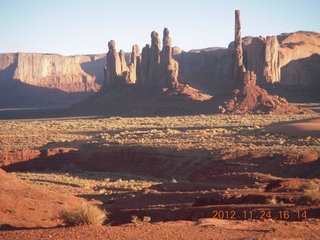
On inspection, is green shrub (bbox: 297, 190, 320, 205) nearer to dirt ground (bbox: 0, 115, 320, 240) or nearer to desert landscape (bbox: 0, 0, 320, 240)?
desert landscape (bbox: 0, 0, 320, 240)

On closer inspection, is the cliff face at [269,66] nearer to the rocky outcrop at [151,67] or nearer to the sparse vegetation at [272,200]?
the rocky outcrop at [151,67]

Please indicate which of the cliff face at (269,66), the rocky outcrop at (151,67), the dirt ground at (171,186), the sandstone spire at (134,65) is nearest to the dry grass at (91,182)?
the dirt ground at (171,186)

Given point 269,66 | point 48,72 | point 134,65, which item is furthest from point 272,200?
point 48,72

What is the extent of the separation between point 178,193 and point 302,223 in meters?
8.36

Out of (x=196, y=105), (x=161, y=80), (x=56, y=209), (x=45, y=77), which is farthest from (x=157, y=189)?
(x=45, y=77)

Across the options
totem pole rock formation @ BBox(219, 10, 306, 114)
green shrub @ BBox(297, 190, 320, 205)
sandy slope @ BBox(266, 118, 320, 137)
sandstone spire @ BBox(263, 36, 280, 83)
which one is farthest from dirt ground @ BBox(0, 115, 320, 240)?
sandstone spire @ BBox(263, 36, 280, 83)

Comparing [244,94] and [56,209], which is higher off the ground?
[244,94]

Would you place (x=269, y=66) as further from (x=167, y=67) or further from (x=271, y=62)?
(x=167, y=67)

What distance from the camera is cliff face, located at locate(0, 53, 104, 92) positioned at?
Answer: 182 metres

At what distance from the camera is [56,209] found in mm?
17406

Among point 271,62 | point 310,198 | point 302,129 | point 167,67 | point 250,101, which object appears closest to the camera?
point 310,198

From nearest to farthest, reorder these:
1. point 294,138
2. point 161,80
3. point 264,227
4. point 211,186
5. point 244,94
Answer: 1. point 264,227
2. point 211,186
3. point 294,138
4. point 244,94
5. point 161,80

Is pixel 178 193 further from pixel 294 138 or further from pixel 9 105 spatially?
pixel 9 105

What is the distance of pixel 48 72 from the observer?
7559 inches
